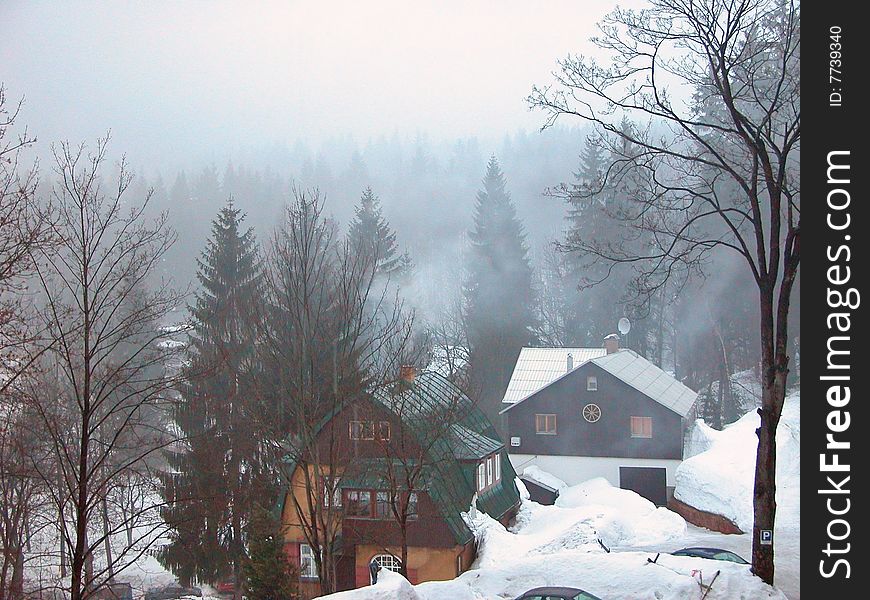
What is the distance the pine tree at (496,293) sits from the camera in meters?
39.1

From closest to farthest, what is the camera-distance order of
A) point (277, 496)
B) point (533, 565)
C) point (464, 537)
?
point (533, 565), point (464, 537), point (277, 496)

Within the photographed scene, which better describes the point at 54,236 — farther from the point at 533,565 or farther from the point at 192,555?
the point at 192,555

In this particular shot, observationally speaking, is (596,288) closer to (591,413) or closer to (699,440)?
(591,413)

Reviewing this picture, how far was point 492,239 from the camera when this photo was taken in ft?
146

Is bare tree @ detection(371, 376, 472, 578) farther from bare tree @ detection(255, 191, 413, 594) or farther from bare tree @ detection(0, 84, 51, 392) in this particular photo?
bare tree @ detection(0, 84, 51, 392)

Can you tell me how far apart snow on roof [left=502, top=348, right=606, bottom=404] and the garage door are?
448cm

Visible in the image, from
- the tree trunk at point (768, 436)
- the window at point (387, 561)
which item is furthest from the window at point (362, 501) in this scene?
the tree trunk at point (768, 436)

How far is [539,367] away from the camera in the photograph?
33.6m

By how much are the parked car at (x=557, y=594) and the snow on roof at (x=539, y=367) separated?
21652mm

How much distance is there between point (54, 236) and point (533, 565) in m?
7.35

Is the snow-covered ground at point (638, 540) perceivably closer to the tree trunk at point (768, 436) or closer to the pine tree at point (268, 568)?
the tree trunk at point (768, 436)

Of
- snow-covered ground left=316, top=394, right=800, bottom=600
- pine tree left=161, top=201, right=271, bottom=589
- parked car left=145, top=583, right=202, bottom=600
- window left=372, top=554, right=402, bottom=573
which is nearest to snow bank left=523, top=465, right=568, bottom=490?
snow-covered ground left=316, top=394, right=800, bottom=600

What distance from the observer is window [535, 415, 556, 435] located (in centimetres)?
3016
